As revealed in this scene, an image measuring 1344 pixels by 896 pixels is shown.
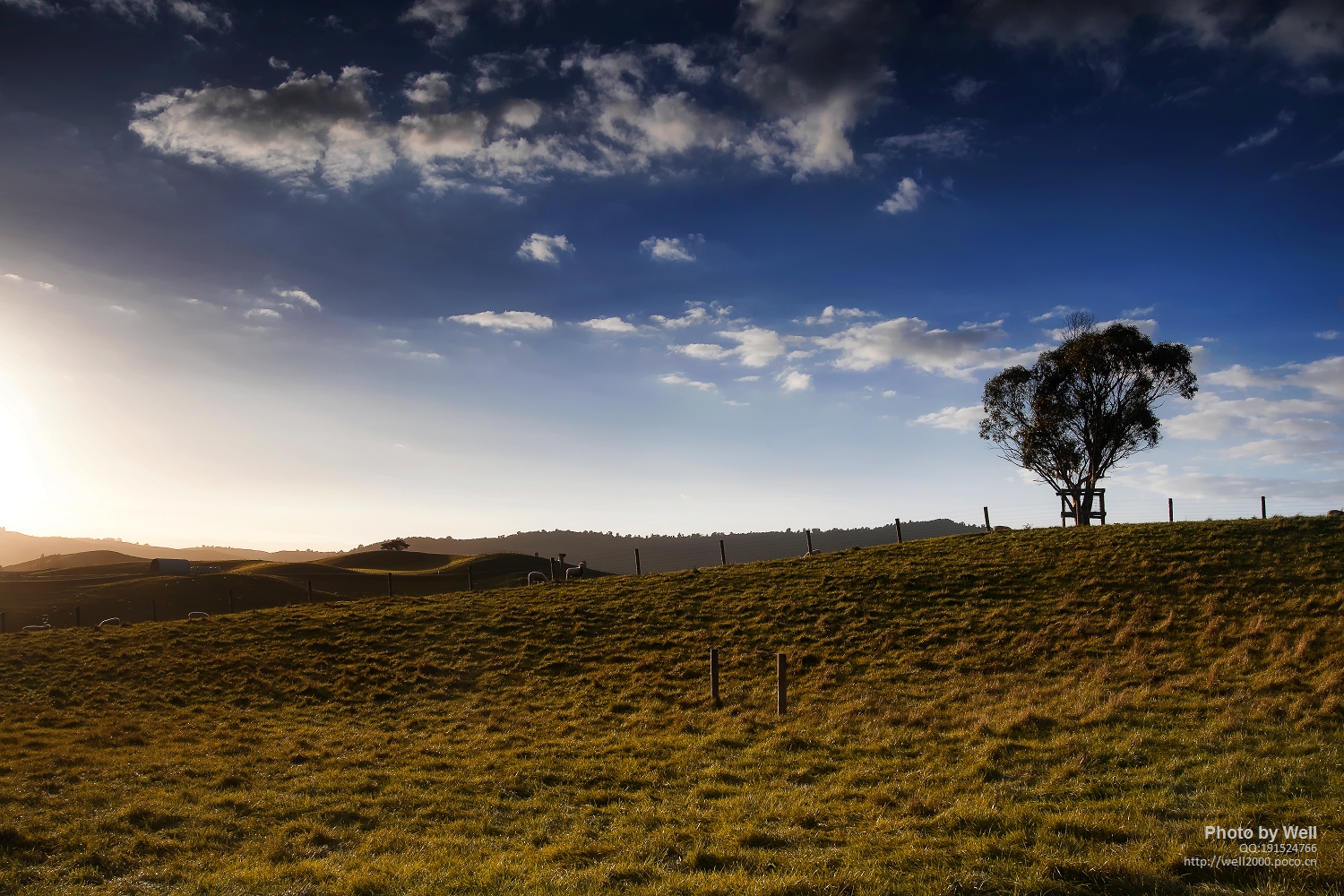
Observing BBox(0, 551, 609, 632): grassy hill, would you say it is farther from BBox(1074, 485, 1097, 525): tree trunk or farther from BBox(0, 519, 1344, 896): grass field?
BBox(1074, 485, 1097, 525): tree trunk

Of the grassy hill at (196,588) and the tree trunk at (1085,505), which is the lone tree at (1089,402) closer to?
the tree trunk at (1085,505)

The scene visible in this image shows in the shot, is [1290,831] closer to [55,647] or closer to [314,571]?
[55,647]

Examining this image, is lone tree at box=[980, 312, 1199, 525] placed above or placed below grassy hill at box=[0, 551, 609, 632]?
A: above

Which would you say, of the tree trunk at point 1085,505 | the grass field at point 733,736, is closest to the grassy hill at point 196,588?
the grass field at point 733,736

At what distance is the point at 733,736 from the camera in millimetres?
19234

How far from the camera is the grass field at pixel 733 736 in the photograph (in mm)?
10250

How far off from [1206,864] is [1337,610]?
26230mm

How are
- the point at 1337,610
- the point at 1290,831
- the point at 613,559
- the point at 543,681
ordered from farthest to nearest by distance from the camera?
the point at 613,559
the point at 543,681
the point at 1337,610
the point at 1290,831

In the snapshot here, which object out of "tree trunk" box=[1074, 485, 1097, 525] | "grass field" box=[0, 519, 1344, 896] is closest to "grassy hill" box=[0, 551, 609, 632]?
"grass field" box=[0, 519, 1344, 896]

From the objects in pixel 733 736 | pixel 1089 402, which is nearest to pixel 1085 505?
pixel 1089 402

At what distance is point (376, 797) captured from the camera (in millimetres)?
15102

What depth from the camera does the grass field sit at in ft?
33.6

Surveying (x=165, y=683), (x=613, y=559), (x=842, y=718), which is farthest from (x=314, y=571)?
(x=613, y=559)

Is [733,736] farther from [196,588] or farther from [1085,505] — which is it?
[196,588]
